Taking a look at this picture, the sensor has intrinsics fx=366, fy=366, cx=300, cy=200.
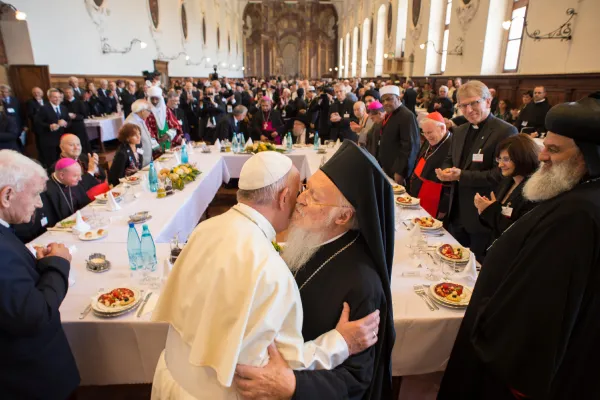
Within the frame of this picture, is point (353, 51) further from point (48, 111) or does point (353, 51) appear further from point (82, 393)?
point (82, 393)

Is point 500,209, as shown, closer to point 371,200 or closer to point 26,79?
point 371,200

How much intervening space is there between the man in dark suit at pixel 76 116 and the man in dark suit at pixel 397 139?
700 cm

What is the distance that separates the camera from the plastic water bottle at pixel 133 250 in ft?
7.86

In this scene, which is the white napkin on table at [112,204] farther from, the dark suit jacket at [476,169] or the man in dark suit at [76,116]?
the man in dark suit at [76,116]

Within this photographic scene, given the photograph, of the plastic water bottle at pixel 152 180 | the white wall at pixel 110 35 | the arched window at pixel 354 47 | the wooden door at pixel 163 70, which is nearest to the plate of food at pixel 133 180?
the plastic water bottle at pixel 152 180

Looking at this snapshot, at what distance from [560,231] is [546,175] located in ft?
1.04

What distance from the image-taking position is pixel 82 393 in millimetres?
2537

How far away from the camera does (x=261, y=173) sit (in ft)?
4.52

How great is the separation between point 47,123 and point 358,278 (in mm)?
8763

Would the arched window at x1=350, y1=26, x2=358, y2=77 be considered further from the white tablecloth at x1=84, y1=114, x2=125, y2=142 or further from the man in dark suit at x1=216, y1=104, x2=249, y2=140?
the man in dark suit at x1=216, y1=104, x2=249, y2=140

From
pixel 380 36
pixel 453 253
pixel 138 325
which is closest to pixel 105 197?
pixel 138 325

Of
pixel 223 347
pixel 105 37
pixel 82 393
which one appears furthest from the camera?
pixel 105 37

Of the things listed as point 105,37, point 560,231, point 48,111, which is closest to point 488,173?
point 560,231

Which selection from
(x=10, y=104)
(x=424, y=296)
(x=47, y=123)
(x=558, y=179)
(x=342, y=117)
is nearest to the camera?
(x=558, y=179)
